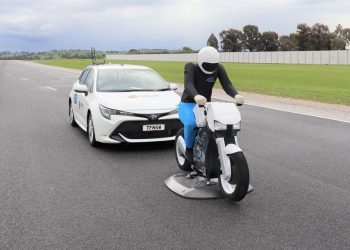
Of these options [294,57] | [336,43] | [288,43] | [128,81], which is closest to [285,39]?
[288,43]

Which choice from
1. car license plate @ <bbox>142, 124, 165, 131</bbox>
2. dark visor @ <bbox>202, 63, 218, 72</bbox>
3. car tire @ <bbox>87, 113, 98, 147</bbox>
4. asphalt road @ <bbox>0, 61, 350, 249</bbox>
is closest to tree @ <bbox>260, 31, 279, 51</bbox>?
asphalt road @ <bbox>0, 61, 350, 249</bbox>

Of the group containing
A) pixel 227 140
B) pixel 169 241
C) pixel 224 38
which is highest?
pixel 224 38

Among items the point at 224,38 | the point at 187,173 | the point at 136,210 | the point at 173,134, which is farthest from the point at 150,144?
the point at 224,38

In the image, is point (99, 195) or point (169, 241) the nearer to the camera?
point (169, 241)

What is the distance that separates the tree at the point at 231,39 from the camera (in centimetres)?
12581

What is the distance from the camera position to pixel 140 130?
7.93m

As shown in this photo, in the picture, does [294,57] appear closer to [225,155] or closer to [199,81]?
[199,81]

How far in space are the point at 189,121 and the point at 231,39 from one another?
12398 centimetres

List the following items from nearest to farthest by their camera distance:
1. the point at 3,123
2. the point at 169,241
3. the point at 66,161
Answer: the point at 169,241
the point at 66,161
the point at 3,123

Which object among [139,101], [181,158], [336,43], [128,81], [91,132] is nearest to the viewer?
[181,158]

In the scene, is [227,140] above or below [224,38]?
below

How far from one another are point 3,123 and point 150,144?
4.68 meters

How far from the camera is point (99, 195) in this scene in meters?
5.64

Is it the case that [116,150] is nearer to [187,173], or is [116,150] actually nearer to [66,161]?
[66,161]
